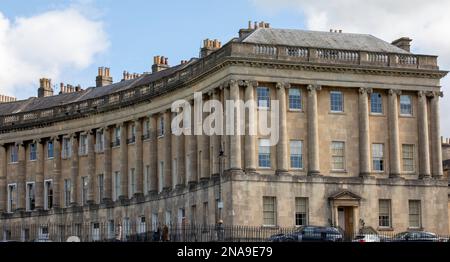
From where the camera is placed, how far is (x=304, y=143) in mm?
71938

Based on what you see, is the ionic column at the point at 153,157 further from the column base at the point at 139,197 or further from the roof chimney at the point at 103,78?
the roof chimney at the point at 103,78

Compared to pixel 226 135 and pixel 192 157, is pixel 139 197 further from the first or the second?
pixel 226 135

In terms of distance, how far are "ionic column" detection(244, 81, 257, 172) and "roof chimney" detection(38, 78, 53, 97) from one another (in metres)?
42.5

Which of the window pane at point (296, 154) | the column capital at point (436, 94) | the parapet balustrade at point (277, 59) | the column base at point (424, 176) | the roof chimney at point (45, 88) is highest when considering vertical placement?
the roof chimney at point (45, 88)

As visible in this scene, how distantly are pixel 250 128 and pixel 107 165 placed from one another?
21.5 metres

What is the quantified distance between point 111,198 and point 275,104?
2208 centimetres

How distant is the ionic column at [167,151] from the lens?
260 ft

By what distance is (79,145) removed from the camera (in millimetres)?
91625

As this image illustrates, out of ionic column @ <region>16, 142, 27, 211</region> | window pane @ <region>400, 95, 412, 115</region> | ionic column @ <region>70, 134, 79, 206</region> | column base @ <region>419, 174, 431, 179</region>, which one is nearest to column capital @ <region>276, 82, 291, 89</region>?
window pane @ <region>400, 95, 412, 115</region>

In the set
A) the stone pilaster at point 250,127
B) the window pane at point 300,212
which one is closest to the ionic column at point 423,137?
the window pane at point 300,212

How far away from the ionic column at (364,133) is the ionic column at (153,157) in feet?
57.0

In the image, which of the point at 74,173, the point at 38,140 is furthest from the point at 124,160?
the point at 38,140

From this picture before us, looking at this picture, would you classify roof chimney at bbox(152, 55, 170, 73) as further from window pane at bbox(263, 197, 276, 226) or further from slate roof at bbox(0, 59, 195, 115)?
window pane at bbox(263, 197, 276, 226)
